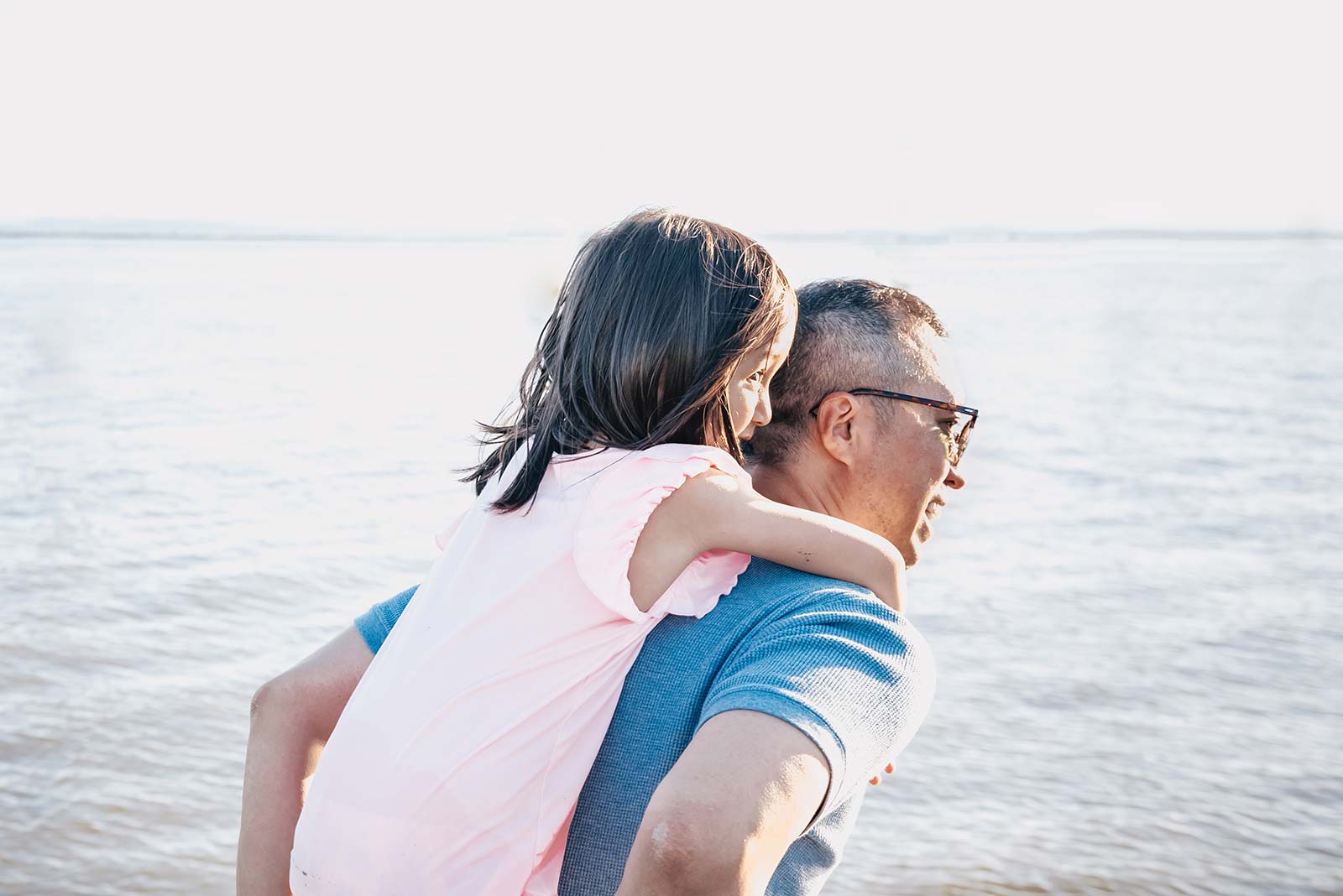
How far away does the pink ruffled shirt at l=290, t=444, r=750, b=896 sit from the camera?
5.60 ft

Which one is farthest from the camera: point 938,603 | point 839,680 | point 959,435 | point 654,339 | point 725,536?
point 938,603

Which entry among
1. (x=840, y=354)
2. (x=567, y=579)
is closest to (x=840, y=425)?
(x=840, y=354)

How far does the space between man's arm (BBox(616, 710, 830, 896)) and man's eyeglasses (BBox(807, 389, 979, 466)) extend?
99 cm

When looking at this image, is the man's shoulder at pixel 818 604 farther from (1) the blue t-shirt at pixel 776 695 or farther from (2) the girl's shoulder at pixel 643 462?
(2) the girl's shoulder at pixel 643 462

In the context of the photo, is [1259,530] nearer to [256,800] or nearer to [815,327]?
[815,327]

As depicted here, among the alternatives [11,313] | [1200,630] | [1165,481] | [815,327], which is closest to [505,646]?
[815,327]

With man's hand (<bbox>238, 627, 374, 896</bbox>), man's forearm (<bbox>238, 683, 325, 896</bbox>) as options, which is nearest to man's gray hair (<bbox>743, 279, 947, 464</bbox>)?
man's hand (<bbox>238, 627, 374, 896</bbox>)

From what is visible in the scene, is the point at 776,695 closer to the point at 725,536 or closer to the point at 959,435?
the point at 725,536

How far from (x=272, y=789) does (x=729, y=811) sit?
115 centimetres

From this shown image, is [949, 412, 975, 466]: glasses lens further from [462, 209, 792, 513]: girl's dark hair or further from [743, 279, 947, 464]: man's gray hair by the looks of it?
[462, 209, 792, 513]: girl's dark hair

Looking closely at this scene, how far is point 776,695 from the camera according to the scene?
4.85ft

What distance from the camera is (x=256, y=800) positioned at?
2229 millimetres

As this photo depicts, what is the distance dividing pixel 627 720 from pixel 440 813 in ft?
0.92

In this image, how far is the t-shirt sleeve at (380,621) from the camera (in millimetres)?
2279
